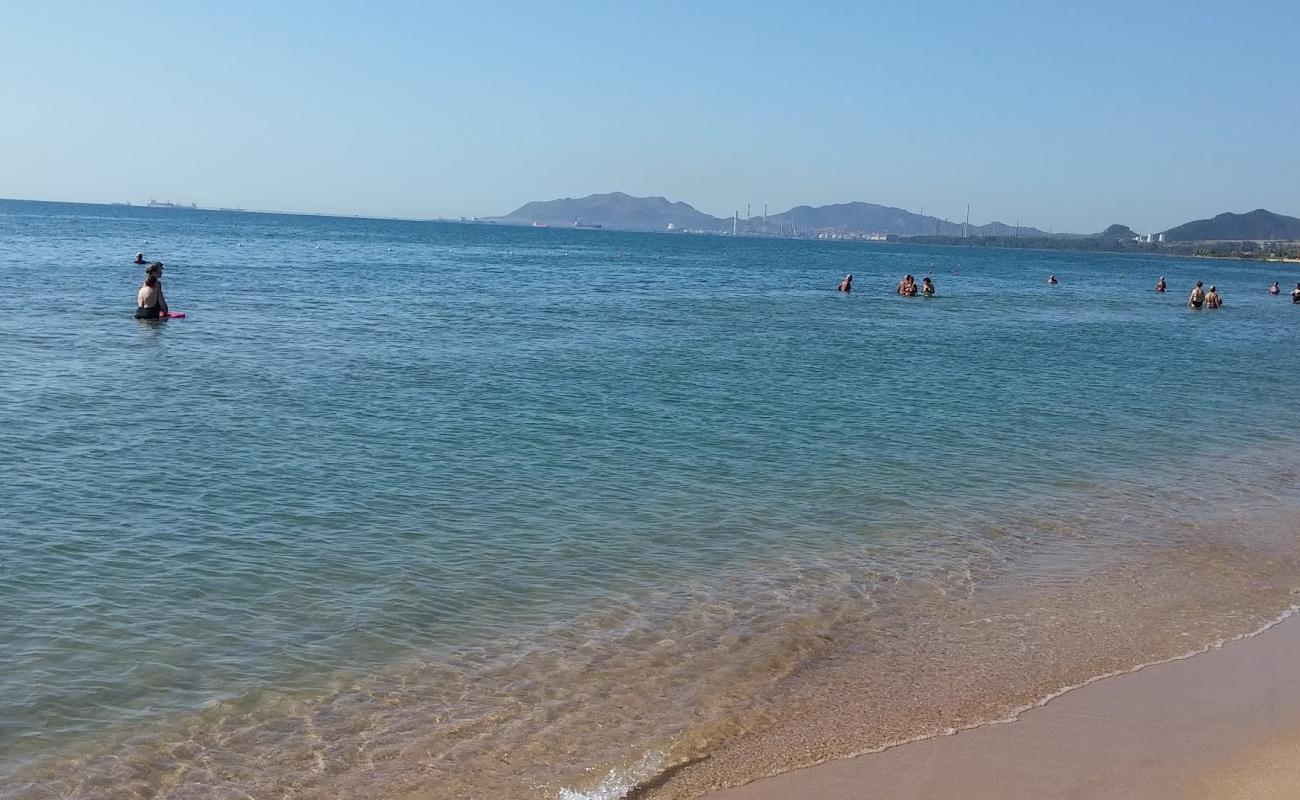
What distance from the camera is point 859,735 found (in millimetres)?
8016

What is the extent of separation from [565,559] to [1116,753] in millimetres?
6155

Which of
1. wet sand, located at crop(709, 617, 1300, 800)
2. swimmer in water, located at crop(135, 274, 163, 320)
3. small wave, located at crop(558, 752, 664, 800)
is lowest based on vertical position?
small wave, located at crop(558, 752, 664, 800)

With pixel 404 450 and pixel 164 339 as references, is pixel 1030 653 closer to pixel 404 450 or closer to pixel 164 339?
pixel 404 450

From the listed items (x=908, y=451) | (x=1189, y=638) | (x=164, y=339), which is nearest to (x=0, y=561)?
(x=1189, y=638)

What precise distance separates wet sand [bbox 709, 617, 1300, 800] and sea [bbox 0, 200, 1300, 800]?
351 millimetres

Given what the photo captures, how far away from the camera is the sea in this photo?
7871 millimetres

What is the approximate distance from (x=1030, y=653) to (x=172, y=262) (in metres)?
68.5

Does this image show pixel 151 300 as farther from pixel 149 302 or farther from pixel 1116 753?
pixel 1116 753

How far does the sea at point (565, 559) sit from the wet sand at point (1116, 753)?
351 mm

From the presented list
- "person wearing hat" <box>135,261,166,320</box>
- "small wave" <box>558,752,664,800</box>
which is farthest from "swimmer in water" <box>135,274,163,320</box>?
"small wave" <box>558,752,664,800</box>

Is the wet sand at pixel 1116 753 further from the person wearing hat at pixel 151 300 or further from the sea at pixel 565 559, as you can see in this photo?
the person wearing hat at pixel 151 300

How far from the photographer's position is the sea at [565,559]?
7871 millimetres

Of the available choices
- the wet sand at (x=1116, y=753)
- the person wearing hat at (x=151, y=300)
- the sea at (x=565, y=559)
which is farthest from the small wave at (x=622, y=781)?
the person wearing hat at (x=151, y=300)

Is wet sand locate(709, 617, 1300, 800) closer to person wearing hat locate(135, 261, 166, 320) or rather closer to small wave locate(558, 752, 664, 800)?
small wave locate(558, 752, 664, 800)
